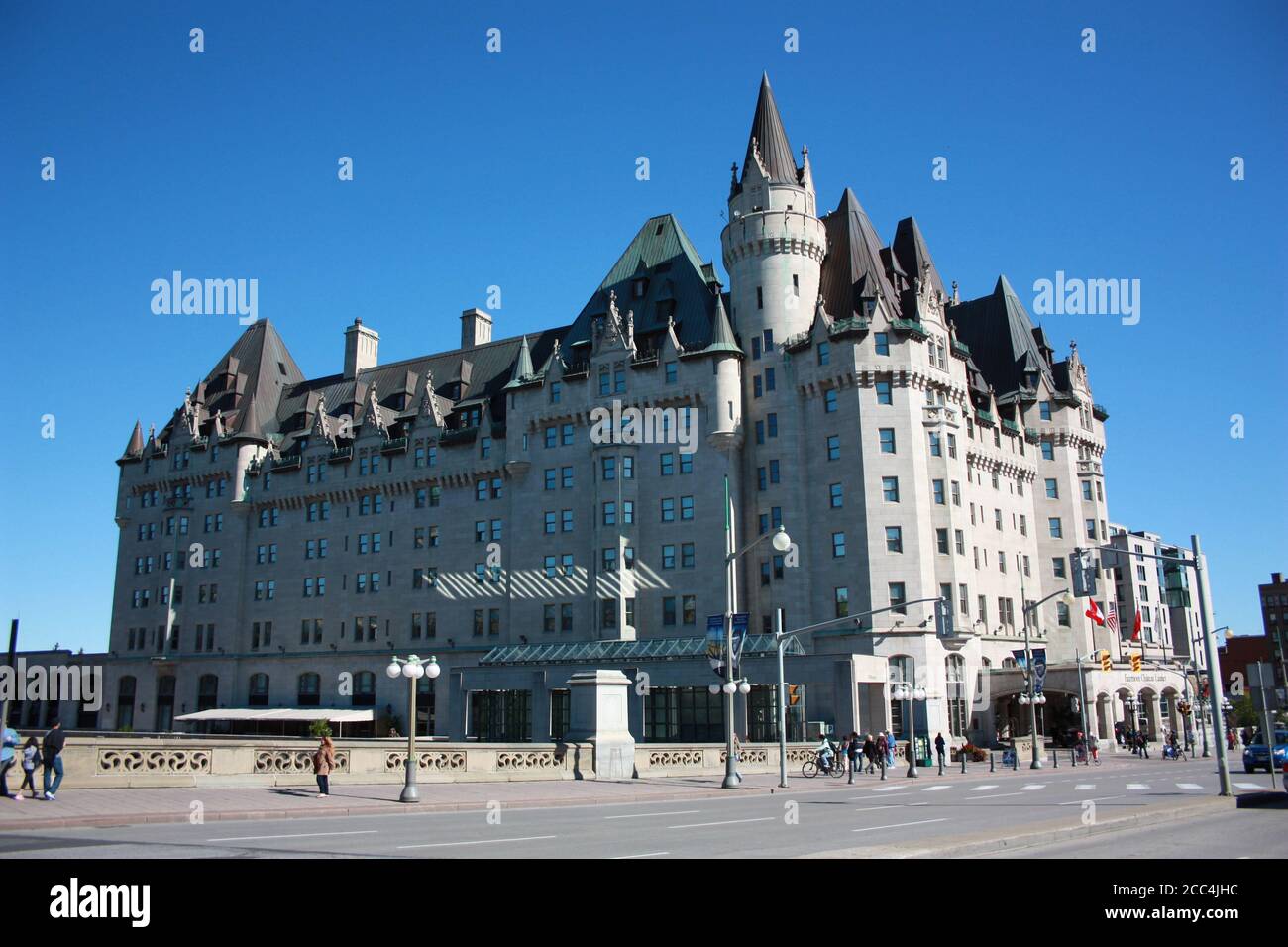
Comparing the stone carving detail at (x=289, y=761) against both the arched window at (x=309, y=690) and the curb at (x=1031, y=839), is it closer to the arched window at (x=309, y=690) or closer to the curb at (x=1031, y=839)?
the curb at (x=1031, y=839)

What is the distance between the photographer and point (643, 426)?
67062 mm

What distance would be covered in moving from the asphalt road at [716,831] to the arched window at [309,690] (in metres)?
56.6

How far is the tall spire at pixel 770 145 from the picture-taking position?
66188mm

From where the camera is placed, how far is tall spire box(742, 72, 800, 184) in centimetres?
6619

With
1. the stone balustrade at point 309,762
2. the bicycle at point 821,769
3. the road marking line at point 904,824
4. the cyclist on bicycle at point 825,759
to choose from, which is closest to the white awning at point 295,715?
the stone balustrade at point 309,762

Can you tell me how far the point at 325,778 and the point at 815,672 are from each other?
34864mm

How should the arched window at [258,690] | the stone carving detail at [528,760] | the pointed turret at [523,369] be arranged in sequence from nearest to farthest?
the stone carving detail at [528,760] → the pointed turret at [523,369] → the arched window at [258,690]

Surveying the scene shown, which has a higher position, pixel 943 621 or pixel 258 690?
pixel 943 621

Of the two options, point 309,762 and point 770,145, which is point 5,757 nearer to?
point 309,762

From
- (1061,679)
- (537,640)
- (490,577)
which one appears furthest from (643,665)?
(1061,679)
